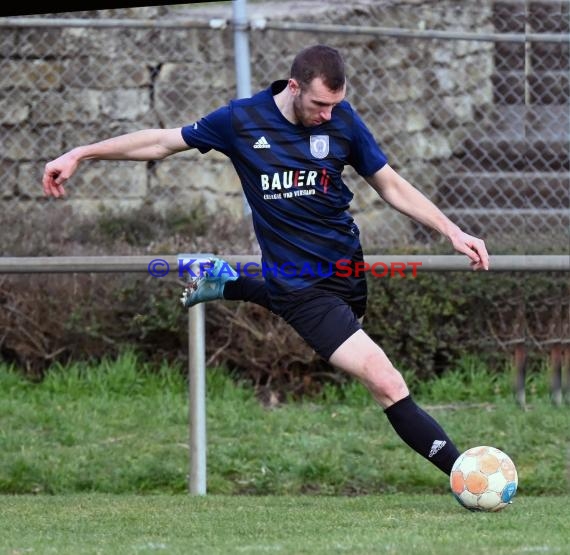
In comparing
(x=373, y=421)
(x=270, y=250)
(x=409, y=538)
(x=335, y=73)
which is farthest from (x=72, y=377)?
(x=409, y=538)

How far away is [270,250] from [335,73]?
878mm

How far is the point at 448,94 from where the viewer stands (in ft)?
35.3

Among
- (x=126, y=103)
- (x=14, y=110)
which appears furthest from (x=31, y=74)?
(x=126, y=103)

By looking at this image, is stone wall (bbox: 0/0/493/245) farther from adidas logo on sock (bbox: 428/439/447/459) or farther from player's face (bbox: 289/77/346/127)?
adidas logo on sock (bbox: 428/439/447/459)

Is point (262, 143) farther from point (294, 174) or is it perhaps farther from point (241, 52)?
point (241, 52)

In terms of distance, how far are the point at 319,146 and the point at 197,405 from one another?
5.25 feet

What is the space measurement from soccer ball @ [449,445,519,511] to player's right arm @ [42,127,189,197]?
191 centimetres

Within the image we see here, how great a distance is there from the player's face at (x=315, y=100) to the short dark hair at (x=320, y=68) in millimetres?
22

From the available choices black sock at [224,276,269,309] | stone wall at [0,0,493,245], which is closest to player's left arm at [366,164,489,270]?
black sock at [224,276,269,309]

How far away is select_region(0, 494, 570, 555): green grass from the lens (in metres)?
4.82

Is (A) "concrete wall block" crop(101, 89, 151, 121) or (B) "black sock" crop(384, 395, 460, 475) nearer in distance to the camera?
(B) "black sock" crop(384, 395, 460, 475)

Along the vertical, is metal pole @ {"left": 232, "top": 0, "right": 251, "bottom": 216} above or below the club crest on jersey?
above

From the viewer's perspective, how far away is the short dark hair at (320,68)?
5.81m

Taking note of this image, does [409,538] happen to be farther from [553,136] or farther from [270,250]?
[553,136]
